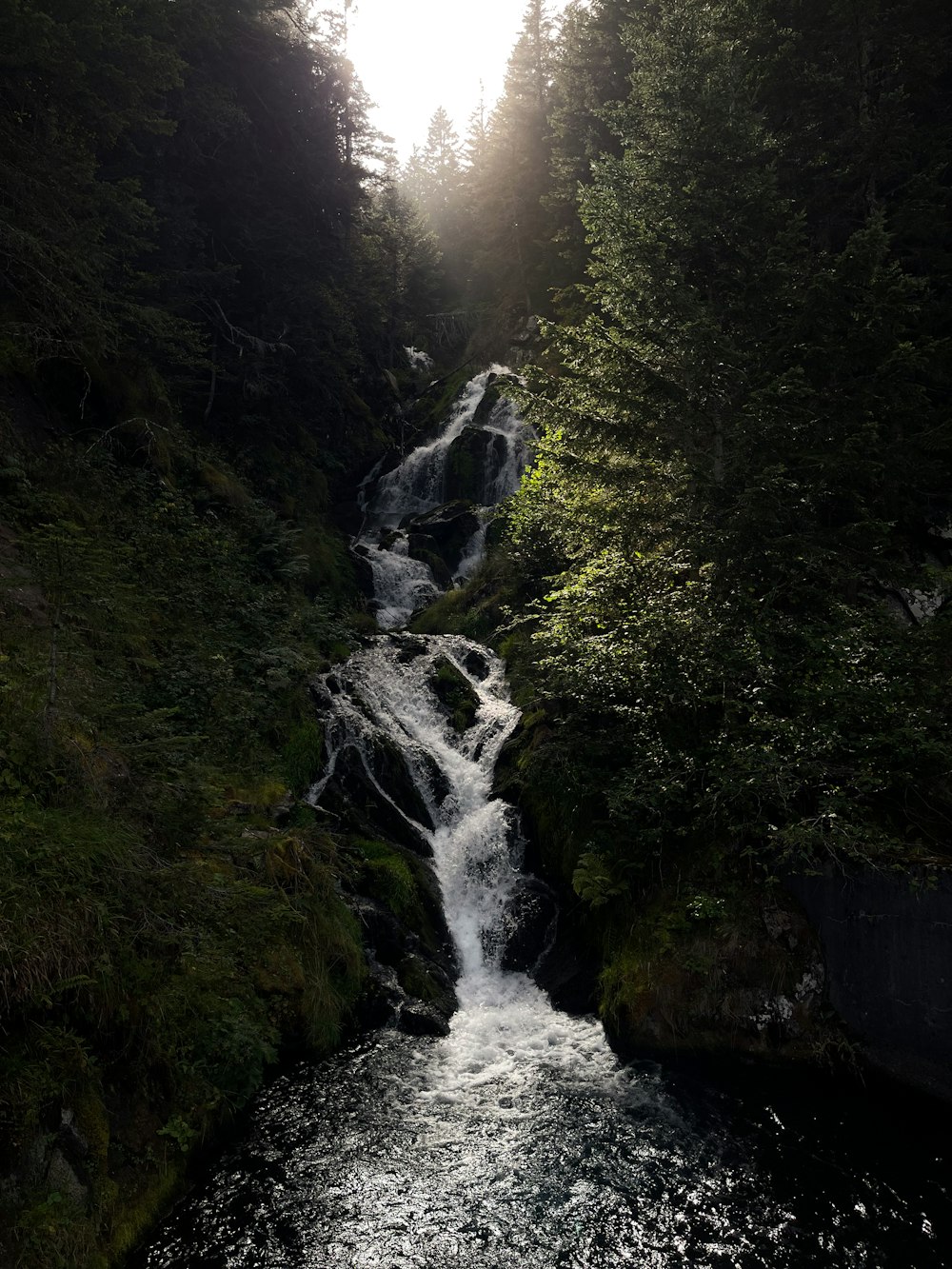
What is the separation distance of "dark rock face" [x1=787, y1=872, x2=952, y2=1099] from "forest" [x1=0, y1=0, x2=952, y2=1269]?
0.95ft

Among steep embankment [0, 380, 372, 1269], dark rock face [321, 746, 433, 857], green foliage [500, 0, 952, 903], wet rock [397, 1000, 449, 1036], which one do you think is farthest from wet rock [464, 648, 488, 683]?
wet rock [397, 1000, 449, 1036]

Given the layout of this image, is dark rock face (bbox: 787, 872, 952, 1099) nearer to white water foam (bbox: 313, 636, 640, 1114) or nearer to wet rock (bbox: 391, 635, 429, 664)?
white water foam (bbox: 313, 636, 640, 1114)

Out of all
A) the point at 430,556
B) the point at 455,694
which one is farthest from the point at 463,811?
the point at 430,556

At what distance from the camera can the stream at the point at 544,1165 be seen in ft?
19.2

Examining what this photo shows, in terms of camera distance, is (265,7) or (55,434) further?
(265,7)

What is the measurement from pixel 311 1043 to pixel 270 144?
24361 mm

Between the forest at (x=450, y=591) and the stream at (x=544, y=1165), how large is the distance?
574 mm

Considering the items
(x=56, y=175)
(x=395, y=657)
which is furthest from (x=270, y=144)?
(x=395, y=657)

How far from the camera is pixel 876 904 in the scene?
788 cm

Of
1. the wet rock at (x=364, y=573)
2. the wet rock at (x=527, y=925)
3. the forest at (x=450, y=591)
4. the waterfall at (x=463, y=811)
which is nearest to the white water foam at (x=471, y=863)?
the waterfall at (x=463, y=811)

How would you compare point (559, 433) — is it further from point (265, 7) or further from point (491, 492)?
point (265, 7)

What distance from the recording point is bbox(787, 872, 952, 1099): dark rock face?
736 cm

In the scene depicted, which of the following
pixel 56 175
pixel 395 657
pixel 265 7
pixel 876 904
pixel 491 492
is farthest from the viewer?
pixel 491 492

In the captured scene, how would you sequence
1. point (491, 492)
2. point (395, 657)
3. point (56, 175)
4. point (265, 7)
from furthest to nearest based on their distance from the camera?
1. point (491, 492)
2. point (265, 7)
3. point (395, 657)
4. point (56, 175)
